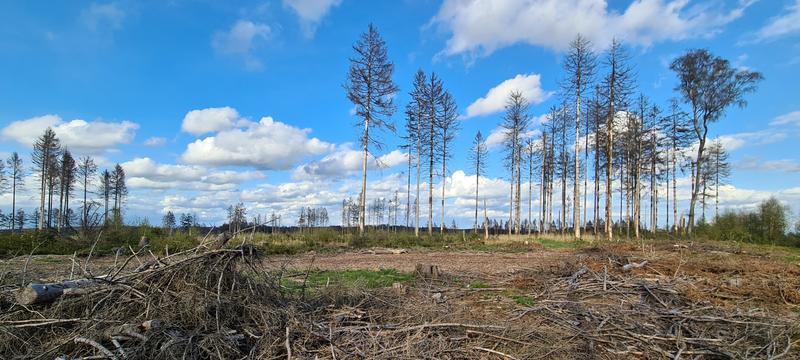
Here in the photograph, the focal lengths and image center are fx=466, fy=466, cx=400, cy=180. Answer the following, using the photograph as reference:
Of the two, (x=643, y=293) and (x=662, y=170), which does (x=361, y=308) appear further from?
(x=662, y=170)

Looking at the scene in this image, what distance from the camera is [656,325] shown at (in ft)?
19.0

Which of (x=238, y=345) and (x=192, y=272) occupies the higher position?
(x=192, y=272)

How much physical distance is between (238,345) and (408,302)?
2.50m

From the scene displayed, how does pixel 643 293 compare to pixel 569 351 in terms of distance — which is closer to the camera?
pixel 569 351

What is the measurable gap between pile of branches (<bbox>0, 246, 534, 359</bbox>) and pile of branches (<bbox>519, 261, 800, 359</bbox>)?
3.53 feet

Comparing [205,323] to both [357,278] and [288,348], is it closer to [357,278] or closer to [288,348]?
[288,348]

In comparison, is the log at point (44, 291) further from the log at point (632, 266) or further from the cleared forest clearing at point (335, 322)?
the log at point (632, 266)

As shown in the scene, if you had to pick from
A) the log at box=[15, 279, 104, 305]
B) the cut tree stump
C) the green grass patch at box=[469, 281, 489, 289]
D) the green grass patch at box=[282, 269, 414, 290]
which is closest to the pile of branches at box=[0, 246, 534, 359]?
the log at box=[15, 279, 104, 305]

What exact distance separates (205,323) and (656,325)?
17.3ft

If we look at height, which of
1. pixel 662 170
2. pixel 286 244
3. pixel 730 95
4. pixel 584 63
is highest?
pixel 584 63

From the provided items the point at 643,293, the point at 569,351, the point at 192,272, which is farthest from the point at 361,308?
the point at 643,293

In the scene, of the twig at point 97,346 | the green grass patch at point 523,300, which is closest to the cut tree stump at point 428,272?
the green grass patch at point 523,300

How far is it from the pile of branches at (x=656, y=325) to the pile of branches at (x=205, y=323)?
1.07 m

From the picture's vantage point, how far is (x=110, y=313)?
15.1 ft
